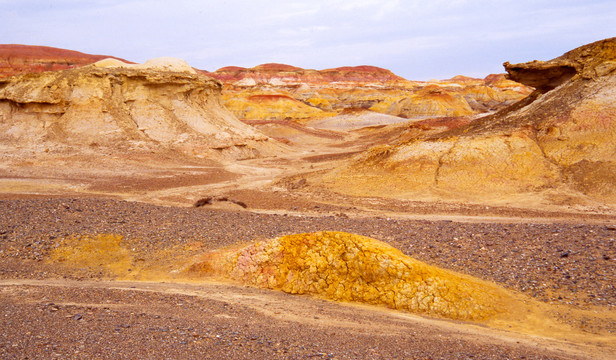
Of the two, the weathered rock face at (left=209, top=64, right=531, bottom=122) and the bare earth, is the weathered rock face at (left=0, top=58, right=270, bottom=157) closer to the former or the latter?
the bare earth

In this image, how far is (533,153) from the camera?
1634cm

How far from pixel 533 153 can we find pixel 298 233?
10939 millimetres

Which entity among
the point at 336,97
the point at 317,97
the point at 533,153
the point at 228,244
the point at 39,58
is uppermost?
the point at 39,58

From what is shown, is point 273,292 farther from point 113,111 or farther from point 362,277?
point 113,111

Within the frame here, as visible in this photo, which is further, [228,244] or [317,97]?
[317,97]

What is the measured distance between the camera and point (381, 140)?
39188mm

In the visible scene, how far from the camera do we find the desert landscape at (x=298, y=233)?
495 centimetres

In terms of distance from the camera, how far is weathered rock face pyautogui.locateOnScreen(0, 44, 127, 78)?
5284cm

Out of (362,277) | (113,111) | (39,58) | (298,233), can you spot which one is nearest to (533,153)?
(298,233)

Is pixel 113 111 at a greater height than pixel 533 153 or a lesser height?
greater

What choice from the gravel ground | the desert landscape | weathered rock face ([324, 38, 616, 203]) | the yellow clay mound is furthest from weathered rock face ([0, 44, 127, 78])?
the yellow clay mound

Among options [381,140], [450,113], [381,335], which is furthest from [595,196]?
[450,113]

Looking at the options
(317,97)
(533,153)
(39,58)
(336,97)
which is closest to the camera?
(533,153)

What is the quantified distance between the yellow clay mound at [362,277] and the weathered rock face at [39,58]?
51657 mm
